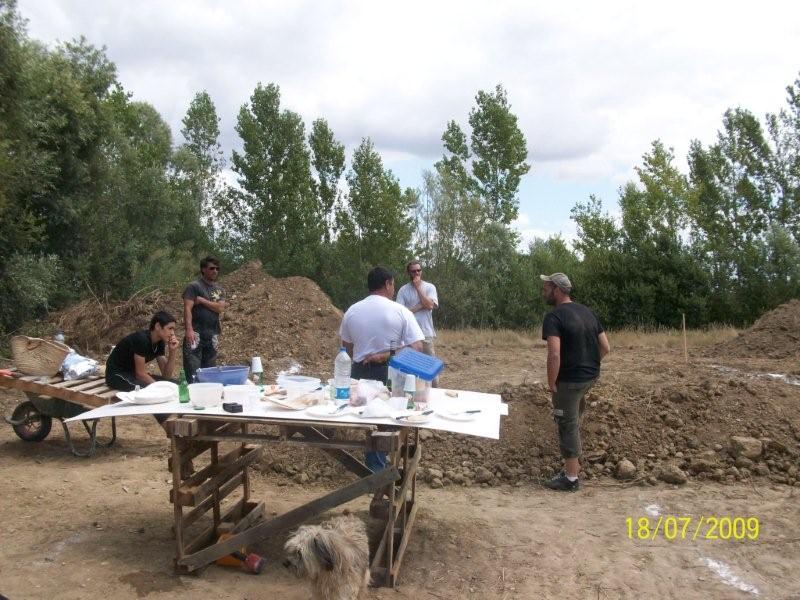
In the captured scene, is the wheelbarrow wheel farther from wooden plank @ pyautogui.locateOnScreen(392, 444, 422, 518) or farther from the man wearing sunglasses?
wooden plank @ pyautogui.locateOnScreen(392, 444, 422, 518)

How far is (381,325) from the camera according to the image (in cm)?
480

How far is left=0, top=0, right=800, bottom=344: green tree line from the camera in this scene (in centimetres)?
1252

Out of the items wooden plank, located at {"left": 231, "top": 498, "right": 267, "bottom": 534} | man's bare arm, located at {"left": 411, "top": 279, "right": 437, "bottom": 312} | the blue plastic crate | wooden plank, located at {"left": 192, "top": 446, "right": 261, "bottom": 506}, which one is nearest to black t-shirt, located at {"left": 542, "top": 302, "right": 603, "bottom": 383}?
the blue plastic crate

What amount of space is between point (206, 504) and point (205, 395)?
2.87 ft

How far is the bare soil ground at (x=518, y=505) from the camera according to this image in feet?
12.9

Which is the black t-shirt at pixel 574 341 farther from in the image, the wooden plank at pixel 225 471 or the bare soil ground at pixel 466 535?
the wooden plank at pixel 225 471

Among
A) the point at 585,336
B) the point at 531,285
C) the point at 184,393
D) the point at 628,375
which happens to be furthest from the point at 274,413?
the point at 531,285

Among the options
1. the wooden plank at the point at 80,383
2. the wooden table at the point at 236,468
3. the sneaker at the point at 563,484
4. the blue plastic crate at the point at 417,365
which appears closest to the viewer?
the wooden table at the point at 236,468

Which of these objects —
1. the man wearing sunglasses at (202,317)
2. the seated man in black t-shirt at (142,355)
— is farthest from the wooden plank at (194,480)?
the man wearing sunglasses at (202,317)

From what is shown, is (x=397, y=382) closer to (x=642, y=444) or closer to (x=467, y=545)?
(x=467, y=545)

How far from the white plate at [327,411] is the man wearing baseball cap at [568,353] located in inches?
73.7

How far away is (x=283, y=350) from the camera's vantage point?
40.2ft

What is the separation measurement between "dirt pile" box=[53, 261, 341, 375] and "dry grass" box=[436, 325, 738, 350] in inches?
142

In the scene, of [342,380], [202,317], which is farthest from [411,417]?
[202,317]
